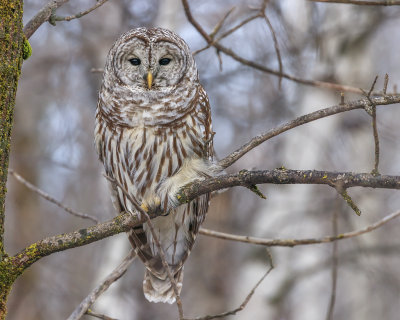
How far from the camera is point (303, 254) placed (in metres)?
5.71

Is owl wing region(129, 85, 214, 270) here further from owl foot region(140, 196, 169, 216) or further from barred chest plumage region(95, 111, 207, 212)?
owl foot region(140, 196, 169, 216)

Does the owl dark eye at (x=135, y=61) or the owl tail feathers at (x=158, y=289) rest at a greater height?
the owl dark eye at (x=135, y=61)

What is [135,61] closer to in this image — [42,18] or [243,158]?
[42,18]

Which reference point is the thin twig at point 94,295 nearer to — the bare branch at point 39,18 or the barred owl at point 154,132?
the barred owl at point 154,132

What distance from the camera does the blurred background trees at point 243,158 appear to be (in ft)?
18.0

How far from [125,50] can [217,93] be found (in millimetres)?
5238

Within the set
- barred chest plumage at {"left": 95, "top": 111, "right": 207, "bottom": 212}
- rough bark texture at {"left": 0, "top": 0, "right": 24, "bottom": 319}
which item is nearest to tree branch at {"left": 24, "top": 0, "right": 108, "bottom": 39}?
rough bark texture at {"left": 0, "top": 0, "right": 24, "bottom": 319}

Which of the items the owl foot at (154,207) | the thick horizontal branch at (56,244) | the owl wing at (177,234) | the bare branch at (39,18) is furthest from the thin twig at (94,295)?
the bare branch at (39,18)

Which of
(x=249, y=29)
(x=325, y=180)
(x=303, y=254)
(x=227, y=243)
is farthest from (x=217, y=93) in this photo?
(x=325, y=180)

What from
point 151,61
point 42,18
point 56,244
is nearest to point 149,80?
point 151,61

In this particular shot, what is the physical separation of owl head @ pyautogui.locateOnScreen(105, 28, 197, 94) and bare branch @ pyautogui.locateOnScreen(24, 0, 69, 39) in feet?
3.36

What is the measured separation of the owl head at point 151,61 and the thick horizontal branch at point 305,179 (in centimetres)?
132

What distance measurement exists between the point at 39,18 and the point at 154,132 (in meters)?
1.01

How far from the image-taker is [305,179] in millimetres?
1991
